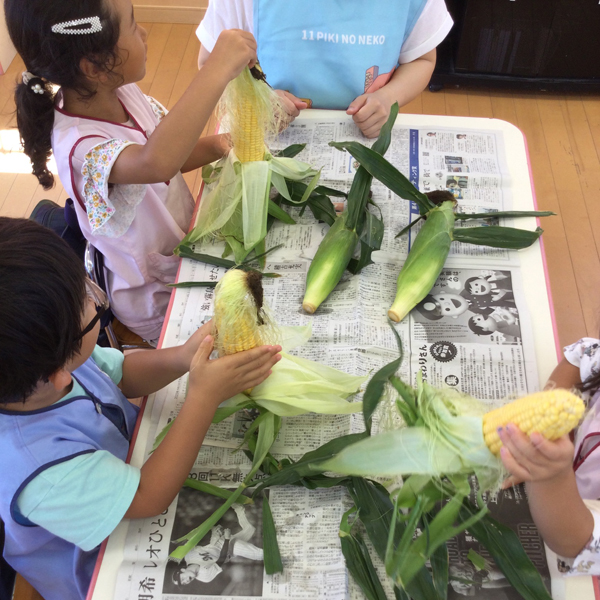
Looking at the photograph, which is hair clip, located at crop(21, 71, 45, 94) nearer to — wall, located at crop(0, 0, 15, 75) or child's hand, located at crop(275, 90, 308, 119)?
child's hand, located at crop(275, 90, 308, 119)

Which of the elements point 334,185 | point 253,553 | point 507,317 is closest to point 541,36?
point 334,185

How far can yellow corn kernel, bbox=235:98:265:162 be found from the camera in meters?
1.17

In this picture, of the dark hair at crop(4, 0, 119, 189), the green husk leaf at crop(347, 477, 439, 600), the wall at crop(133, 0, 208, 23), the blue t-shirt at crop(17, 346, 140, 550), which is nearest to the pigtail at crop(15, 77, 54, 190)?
the dark hair at crop(4, 0, 119, 189)

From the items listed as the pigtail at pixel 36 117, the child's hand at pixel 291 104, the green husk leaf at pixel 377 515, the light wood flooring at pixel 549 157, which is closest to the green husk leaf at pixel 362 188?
the child's hand at pixel 291 104

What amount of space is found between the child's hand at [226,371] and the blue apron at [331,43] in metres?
0.96

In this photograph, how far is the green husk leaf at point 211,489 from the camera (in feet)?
2.84

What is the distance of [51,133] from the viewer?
1183 millimetres

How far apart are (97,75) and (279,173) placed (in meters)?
0.42

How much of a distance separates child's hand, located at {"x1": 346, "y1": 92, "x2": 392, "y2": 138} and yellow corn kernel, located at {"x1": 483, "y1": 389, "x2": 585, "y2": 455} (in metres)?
0.94

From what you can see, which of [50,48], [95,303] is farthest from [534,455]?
[50,48]

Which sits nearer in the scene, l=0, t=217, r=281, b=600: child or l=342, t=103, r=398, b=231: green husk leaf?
l=0, t=217, r=281, b=600: child

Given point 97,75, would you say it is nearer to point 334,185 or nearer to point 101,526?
point 334,185

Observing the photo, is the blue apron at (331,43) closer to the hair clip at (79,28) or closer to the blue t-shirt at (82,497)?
the hair clip at (79,28)

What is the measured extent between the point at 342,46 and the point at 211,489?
1185mm
